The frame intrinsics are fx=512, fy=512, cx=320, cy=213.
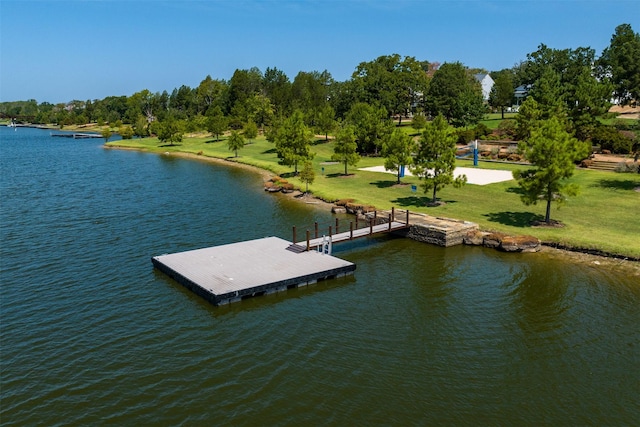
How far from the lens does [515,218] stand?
4419 cm

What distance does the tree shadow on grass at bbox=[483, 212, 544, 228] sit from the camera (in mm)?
42619

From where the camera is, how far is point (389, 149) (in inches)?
2501

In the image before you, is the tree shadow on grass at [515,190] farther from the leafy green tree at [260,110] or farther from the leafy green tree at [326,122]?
the leafy green tree at [260,110]

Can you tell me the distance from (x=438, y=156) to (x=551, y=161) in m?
11.4

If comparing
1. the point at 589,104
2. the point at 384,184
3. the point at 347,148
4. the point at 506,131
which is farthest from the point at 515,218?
the point at 506,131

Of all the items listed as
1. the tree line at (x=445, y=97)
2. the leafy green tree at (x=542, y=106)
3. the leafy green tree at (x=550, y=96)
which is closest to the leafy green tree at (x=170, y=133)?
the tree line at (x=445, y=97)

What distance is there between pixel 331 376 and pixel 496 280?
15371 millimetres

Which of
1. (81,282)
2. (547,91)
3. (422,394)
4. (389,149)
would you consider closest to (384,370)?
(422,394)

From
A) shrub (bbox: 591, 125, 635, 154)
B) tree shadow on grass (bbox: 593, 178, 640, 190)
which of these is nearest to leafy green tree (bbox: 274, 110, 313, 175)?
tree shadow on grass (bbox: 593, 178, 640, 190)

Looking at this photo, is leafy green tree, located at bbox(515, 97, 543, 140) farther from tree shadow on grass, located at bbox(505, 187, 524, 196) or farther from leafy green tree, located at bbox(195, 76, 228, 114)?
leafy green tree, located at bbox(195, 76, 228, 114)

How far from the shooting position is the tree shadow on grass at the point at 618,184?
52625mm

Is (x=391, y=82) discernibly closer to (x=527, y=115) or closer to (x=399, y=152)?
(x=527, y=115)

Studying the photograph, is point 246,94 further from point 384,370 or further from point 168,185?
point 384,370

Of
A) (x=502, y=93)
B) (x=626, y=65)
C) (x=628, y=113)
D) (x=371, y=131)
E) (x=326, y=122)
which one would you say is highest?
(x=626, y=65)
